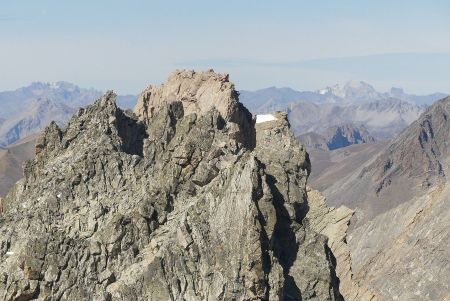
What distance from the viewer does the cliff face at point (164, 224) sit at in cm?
3444

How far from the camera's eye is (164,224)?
38.1 meters

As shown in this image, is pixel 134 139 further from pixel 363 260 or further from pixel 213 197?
pixel 363 260

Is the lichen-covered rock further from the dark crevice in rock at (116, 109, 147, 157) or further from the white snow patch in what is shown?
the white snow patch

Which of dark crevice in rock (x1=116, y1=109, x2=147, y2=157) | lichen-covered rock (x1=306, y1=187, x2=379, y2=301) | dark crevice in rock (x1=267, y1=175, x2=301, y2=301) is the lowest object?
lichen-covered rock (x1=306, y1=187, x2=379, y2=301)

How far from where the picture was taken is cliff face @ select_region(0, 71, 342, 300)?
34438mm

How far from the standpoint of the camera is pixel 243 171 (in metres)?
37.2

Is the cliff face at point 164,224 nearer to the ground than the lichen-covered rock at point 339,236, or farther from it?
farther from it

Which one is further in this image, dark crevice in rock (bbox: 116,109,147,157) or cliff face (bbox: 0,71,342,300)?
dark crevice in rock (bbox: 116,109,147,157)

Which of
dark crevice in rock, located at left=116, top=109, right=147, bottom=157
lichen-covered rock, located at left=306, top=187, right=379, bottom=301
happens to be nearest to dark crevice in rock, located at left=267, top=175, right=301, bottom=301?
lichen-covered rock, located at left=306, top=187, right=379, bottom=301

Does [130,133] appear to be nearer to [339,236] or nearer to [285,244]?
[339,236]

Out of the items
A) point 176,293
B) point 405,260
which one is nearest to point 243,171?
point 176,293

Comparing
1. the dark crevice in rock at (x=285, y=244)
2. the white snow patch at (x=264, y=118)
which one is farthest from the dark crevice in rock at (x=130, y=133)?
→ the dark crevice in rock at (x=285, y=244)

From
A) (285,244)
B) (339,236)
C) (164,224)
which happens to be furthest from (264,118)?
(164,224)

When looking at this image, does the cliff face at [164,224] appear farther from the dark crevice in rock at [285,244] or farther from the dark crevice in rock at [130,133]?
the dark crevice in rock at [130,133]
